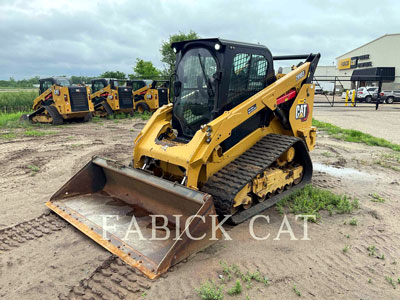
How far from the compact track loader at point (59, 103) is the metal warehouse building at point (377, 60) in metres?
28.1

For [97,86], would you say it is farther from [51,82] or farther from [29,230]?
[29,230]

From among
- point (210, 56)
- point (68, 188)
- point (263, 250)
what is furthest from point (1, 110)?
point (263, 250)

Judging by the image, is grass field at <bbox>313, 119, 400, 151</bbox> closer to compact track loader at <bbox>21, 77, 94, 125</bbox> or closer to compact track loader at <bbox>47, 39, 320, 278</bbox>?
compact track loader at <bbox>47, 39, 320, 278</bbox>

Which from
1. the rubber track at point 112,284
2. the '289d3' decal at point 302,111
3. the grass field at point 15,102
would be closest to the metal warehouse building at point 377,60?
the grass field at point 15,102

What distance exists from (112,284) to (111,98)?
49.4 feet

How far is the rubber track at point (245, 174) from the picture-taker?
3.86 metres

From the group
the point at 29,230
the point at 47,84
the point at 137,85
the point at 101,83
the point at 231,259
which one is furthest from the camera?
the point at 137,85

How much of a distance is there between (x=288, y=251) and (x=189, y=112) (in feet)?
7.98

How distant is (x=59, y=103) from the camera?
1416 centimetres

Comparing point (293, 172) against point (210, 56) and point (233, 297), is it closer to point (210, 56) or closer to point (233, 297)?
point (210, 56)

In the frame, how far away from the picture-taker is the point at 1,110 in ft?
65.3

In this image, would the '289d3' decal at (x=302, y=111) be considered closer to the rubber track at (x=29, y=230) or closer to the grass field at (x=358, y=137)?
the rubber track at (x=29, y=230)

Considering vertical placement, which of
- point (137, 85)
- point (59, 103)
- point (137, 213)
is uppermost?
point (137, 85)

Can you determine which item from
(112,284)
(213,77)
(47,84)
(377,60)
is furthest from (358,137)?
(377,60)
